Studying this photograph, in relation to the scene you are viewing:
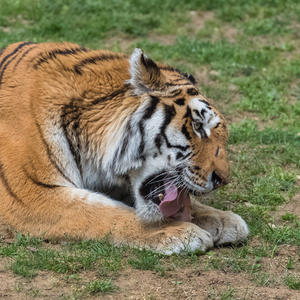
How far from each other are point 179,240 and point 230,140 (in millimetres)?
2136

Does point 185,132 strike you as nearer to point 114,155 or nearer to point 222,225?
point 114,155

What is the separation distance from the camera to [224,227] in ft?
11.7

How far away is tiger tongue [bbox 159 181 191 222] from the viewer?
3492 millimetres

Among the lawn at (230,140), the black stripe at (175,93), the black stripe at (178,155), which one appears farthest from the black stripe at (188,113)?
the lawn at (230,140)

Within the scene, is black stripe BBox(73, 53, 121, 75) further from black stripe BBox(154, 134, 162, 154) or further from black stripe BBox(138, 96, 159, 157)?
black stripe BBox(154, 134, 162, 154)

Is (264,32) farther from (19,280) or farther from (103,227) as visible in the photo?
(19,280)

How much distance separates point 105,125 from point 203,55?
3.73m

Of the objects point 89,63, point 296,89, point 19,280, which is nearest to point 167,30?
point 296,89

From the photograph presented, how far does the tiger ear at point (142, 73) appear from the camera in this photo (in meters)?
3.37

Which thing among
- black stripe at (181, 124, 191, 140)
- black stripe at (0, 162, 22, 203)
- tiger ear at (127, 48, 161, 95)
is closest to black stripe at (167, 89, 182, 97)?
tiger ear at (127, 48, 161, 95)

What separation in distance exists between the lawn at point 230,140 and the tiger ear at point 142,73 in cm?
102

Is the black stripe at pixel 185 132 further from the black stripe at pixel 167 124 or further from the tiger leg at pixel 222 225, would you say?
the tiger leg at pixel 222 225

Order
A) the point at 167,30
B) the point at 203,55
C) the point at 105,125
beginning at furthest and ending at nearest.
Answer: the point at 167,30
the point at 203,55
the point at 105,125

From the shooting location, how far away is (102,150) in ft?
11.7
